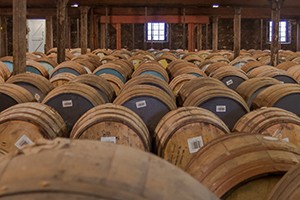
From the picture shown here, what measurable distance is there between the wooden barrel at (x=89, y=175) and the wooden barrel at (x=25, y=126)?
110 inches

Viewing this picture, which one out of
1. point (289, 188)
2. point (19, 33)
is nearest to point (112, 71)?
point (19, 33)

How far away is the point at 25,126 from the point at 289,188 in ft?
9.04

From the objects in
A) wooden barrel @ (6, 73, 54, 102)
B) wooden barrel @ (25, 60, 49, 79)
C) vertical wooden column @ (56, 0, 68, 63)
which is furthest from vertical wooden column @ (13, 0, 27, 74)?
vertical wooden column @ (56, 0, 68, 63)

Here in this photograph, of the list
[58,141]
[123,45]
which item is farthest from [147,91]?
[123,45]

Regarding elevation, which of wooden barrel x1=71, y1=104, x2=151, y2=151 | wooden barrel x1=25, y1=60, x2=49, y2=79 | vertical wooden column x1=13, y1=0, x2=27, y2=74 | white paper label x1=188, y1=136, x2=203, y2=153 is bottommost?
white paper label x1=188, y1=136, x2=203, y2=153

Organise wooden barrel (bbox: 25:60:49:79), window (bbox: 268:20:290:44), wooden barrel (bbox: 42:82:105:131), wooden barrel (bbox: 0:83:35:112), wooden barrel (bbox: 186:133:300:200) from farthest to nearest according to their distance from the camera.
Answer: window (bbox: 268:20:290:44) < wooden barrel (bbox: 25:60:49:79) < wooden barrel (bbox: 0:83:35:112) < wooden barrel (bbox: 42:82:105:131) < wooden barrel (bbox: 186:133:300:200)

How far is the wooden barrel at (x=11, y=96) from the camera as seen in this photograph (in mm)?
6434

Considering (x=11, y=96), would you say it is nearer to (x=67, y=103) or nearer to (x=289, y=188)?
(x=67, y=103)

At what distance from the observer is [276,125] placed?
4.77 metres

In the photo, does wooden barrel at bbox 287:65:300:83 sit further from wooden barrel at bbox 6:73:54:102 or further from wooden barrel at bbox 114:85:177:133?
wooden barrel at bbox 114:85:177:133

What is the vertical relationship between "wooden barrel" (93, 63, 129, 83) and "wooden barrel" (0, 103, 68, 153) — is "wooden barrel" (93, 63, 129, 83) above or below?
above

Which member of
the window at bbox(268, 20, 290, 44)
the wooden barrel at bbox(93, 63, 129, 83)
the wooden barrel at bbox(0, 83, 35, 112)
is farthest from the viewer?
the window at bbox(268, 20, 290, 44)

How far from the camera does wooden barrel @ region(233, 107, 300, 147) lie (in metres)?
4.71

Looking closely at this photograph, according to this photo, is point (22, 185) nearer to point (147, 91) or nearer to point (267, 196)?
point (267, 196)
